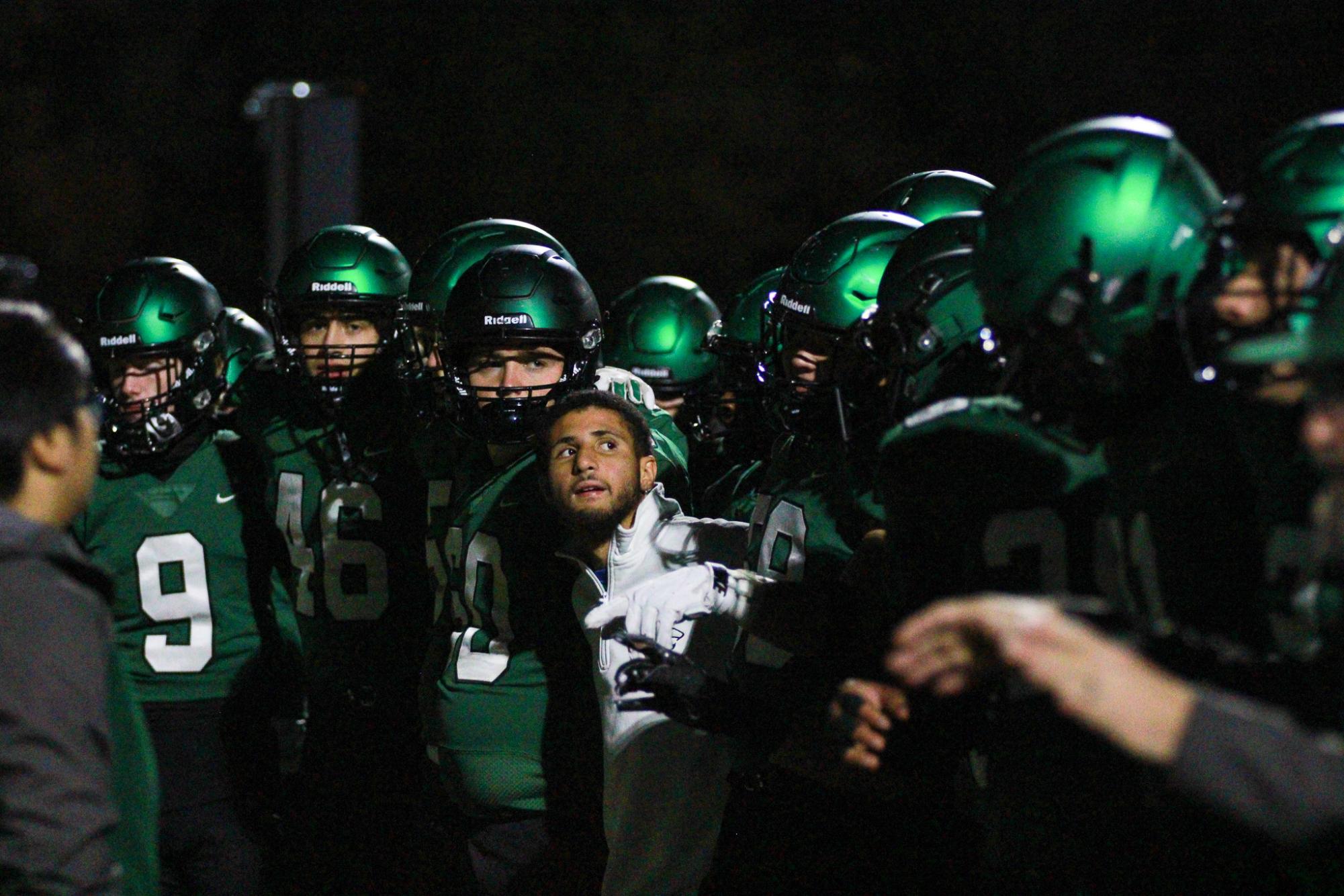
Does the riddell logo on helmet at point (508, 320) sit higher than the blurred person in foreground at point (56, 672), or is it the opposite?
the riddell logo on helmet at point (508, 320)

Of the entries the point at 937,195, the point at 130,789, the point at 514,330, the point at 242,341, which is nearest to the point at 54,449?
the point at 130,789

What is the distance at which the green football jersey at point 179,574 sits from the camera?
3463 mm

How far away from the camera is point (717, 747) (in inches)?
112

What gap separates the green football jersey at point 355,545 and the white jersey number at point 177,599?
1.04 ft

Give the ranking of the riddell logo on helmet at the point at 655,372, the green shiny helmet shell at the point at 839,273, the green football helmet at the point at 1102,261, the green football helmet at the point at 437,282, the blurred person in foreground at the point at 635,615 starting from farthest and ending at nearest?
1. the riddell logo on helmet at the point at 655,372
2. the green football helmet at the point at 437,282
3. the green shiny helmet shell at the point at 839,273
4. the blurred person in foreground at the point at 635,615
5. the green football helmet at the point at 1102,261

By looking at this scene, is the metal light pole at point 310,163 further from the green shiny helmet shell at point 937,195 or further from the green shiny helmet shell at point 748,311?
the green shiny helmet shell at point 937,195

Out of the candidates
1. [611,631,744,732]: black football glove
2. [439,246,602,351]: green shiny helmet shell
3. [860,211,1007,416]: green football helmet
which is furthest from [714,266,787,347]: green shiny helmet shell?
[611,631,744,732]: black football glove

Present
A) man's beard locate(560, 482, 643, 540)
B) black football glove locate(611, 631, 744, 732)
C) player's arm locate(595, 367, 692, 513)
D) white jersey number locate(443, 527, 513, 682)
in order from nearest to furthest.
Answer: black football glove locate(611, 631, 744, 732)
man's beard locate(560, 482, 643, 540)
white jersey number locate(443, 527, 513, 682)
player's arm locate(595, 367, 692, 513)

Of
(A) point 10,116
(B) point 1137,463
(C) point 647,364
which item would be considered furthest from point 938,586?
(A) point 10,116

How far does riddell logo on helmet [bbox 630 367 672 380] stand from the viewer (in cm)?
488

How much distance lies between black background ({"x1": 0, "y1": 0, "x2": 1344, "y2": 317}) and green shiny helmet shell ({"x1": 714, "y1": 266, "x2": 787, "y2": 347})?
13.9 ft

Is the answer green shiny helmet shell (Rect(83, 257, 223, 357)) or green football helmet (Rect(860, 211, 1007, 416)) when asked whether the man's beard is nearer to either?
green football helmet (Rect(860, 211, 1007, 416))

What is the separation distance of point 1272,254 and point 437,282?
252 cm

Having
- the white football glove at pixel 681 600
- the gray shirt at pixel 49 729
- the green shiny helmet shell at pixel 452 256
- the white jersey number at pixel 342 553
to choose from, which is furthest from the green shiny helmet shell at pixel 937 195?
the gray shirt at pixel 49 729
